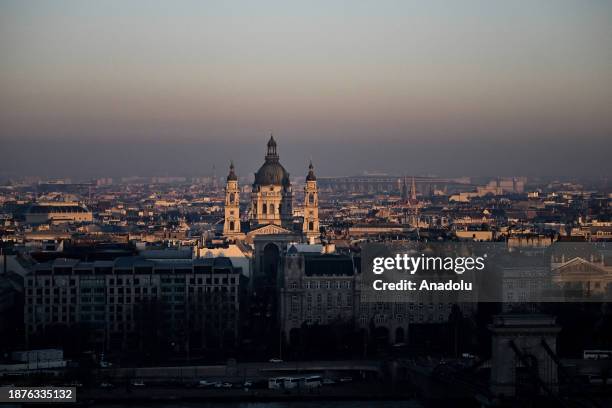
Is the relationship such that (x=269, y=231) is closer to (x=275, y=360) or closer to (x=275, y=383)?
(x=275, y=360)

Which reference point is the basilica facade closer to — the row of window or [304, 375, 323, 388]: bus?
the row of window

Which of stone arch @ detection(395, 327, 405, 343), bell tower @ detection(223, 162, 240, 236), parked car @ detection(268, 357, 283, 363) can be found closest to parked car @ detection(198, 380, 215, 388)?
parked car @ detection(268, 357, 283, 363)

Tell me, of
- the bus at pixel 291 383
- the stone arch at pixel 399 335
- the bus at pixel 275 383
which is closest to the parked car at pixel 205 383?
the bus at pixel 275 383

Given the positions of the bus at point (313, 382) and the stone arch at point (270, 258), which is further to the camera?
the stone arch at point (270, 258)

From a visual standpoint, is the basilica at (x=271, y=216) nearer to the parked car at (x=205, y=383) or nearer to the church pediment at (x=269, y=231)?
the church pediment at (x=269, y=231)

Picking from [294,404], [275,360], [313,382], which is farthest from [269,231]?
[294,404]

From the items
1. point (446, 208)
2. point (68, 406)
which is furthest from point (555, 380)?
point (446, 208)

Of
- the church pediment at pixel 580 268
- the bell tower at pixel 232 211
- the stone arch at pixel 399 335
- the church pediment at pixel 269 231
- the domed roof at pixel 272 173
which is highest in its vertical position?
the domed roof at pixel 272 173

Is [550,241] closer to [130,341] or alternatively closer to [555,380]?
[130,341]
